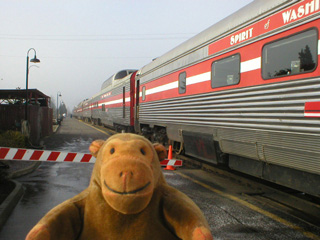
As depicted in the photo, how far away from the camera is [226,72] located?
20.6ft

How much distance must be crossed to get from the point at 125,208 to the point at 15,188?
4.99m

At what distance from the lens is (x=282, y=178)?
195 inches

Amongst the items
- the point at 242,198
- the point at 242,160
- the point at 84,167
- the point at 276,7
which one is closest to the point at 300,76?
the point at 276,7

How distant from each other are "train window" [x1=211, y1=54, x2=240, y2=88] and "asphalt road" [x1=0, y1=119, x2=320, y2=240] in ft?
7.51

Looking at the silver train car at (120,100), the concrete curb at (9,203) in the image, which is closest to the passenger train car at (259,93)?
the concrete curb at (9,203)

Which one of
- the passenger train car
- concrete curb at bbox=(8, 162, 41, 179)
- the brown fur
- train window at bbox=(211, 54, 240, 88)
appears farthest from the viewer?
concrete curb at bbox=(8, 162, 41, 179)

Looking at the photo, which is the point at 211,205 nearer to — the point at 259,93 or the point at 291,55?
the point at 259,93

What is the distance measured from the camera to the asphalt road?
13.7 feet

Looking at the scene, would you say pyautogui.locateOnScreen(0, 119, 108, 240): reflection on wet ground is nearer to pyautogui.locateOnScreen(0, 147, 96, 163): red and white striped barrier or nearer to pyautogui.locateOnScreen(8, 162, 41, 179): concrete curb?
pyautogui.locateOnScreen(8, 162, 41, 179): concrete curb

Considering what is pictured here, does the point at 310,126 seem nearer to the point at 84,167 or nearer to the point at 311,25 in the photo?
the point at 311,25

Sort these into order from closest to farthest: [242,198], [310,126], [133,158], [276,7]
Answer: [133,158] → [310,126] → [276,7] → [242,198]

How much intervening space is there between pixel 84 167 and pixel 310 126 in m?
6.91

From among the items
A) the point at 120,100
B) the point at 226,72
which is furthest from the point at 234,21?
the point at 120,100

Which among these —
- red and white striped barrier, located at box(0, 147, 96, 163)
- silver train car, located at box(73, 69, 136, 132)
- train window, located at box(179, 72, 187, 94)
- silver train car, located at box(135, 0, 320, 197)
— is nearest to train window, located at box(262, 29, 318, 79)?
silver train car, located at box(135, 0, 320, 197)
